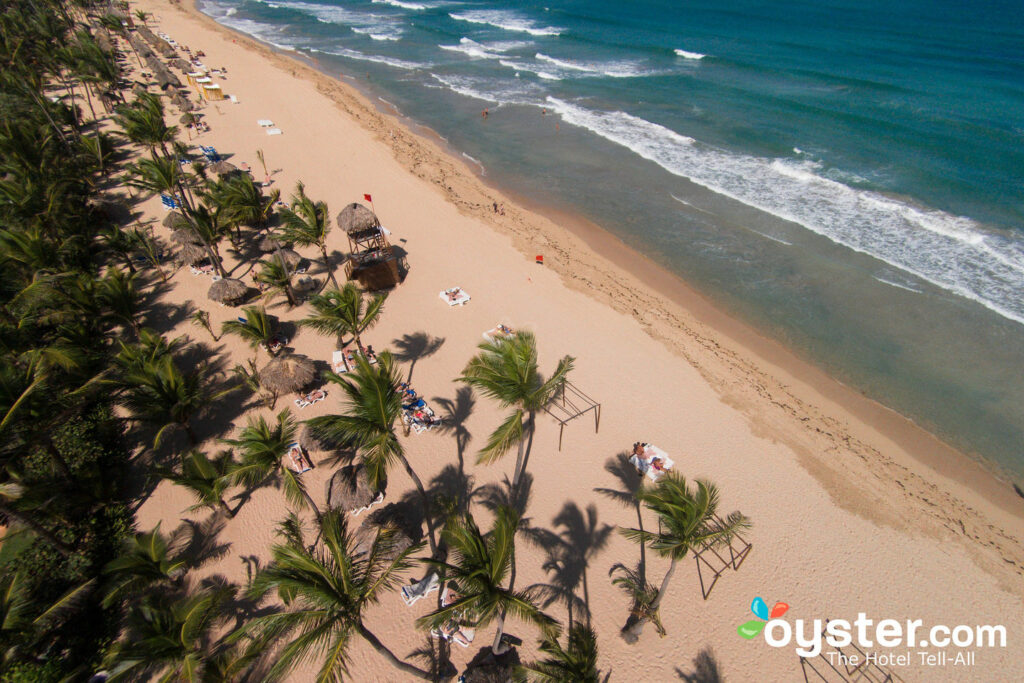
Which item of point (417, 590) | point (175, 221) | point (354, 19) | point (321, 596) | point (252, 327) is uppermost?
point (354, 19)

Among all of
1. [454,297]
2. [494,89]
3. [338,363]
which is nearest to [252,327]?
[338,363]

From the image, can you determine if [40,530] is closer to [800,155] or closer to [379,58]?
[800,155]

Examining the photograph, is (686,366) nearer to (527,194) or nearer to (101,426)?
(527,194)

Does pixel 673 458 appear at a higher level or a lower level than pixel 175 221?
lower

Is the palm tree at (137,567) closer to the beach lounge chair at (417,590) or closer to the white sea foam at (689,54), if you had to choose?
the beach lounge chair at (417,590)

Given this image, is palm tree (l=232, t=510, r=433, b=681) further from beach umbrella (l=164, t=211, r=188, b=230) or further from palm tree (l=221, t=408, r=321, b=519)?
beach umbrella (l=164, t=211, r=188, b=230)

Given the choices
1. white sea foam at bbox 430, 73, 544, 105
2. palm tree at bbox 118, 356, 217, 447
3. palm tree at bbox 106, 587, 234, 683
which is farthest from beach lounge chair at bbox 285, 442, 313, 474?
white sea foam at bbox 430, 73, 544, 105
